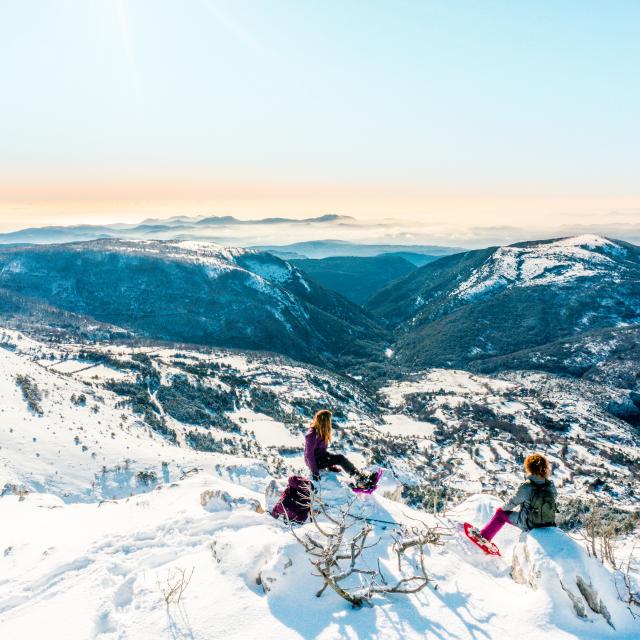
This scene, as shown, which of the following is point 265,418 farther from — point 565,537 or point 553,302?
point 553,302

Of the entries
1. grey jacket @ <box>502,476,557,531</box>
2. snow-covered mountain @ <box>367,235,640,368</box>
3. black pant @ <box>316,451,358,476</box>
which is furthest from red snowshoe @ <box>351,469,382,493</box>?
snow-covered mountain @ <box>367,235,640,368</box>

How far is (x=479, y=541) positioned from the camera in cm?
949

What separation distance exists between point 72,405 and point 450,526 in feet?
110

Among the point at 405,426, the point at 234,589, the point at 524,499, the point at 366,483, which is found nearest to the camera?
the point at 234,589

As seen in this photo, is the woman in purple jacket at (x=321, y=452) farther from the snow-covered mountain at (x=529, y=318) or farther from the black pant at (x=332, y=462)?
the snow-covered mountain at (x=529, y=318)

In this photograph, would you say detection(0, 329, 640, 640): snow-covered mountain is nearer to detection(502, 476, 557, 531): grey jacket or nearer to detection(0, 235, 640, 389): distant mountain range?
detection(502, 476, 557, 531): grey jacket

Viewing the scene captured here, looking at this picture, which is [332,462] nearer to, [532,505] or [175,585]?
[532,505]

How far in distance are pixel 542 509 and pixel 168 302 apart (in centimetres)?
18406

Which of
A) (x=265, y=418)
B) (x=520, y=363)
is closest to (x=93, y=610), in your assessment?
(x=265, y=418)

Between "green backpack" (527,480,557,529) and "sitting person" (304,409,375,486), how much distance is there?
3.76m

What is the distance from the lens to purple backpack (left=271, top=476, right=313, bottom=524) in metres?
9.95

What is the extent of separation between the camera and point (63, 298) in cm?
17588

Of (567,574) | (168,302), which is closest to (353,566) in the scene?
(567,574)

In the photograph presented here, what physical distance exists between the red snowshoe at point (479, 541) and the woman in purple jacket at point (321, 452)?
262 centimetres
